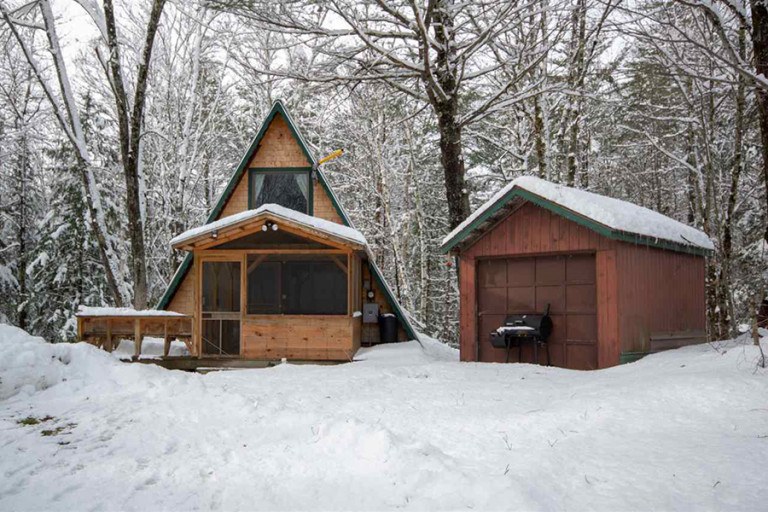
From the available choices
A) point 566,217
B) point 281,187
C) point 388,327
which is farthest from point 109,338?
point 566,217

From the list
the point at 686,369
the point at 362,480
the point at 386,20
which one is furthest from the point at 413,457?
the point at 386,20

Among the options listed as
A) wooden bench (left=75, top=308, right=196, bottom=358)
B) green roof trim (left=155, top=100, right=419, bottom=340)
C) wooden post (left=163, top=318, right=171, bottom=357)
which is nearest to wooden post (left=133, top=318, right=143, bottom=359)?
wooden bench (left=75, top=308, right=196, bottom=358)

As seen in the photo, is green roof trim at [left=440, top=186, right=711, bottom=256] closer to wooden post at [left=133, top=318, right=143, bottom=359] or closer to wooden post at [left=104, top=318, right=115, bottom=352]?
wooden post at [left=133, top=318, right=143, bottom=359]

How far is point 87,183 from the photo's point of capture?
12469 mm

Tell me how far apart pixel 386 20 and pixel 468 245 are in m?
4.56

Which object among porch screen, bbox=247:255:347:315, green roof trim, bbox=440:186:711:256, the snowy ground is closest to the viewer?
the snowy ground

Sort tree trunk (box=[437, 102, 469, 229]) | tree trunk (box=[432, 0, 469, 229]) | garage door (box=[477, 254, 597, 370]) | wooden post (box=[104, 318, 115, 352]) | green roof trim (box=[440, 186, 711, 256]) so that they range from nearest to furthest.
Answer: green roof trim (box=[440, 186, 711, 256])
garage door (box=[477, 254, 597, 370])
tree trunk (box=[432, 0, 469, 229])
wooden post (box=[104, 318, 115, 352])
tree trunk (box=[437, 102, 469, 229])

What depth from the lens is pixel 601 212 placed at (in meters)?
8.47

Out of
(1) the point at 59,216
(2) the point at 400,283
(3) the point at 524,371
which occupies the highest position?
(1) the point at 59,216

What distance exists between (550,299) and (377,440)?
6610mm

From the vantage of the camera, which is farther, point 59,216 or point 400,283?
point 400,283

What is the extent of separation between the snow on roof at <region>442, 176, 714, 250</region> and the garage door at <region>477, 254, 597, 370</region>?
2.94 feet

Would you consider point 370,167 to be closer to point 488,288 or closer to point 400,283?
point 400,283

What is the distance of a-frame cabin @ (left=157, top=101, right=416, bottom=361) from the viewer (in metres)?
10.7
